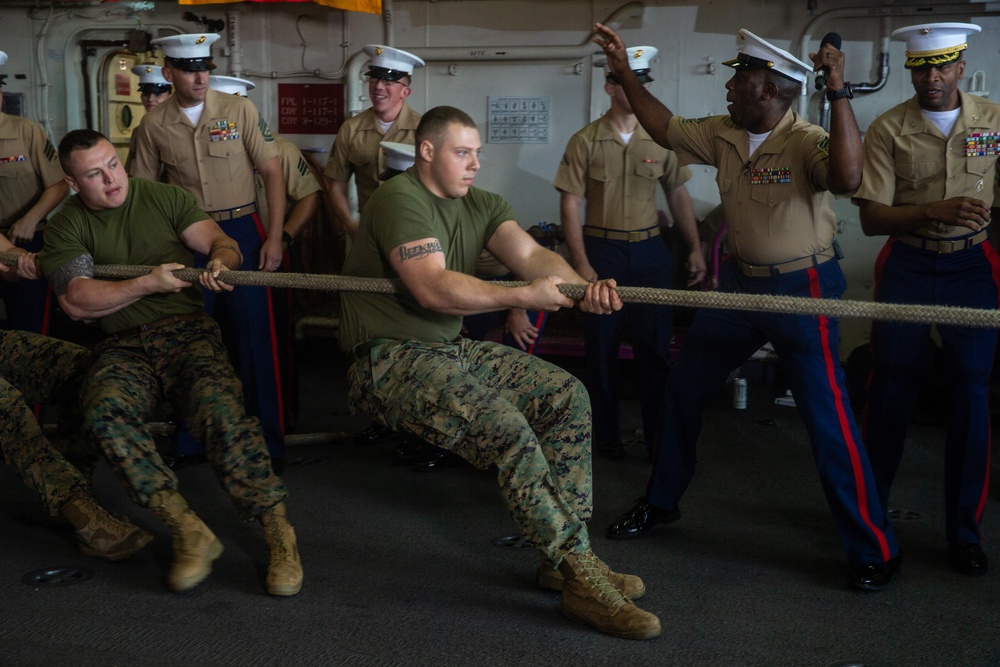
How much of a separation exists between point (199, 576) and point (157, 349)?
0.82 m

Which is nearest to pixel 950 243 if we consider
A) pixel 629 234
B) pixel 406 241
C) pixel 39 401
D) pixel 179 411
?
pixel 629 234

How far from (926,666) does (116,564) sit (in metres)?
2.48

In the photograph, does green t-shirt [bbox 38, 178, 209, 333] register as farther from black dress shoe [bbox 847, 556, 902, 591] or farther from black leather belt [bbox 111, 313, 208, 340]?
black dress shoe [bbox 847, 556, 902, 591]

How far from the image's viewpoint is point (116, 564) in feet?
10.4

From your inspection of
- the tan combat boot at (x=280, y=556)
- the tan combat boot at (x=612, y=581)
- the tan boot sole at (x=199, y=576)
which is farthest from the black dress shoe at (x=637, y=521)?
the tan boot sole at (x=199, y=576)

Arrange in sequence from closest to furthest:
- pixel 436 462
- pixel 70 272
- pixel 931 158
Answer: pixel 931 158
pixel 70 272
pixel 436 462

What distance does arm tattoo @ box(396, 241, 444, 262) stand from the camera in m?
2.88

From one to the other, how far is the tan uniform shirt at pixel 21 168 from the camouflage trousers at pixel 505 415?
2.39m

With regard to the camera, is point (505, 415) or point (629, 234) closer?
point (505, 415)

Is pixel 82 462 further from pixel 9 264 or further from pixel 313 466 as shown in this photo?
pixel 313 466

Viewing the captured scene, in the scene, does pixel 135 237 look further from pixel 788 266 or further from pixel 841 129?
pixel 841 129

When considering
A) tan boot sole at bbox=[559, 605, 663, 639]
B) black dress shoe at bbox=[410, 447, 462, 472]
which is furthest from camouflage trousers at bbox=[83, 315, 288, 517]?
black dress shoe at bbox=[410, 447, 462, 472]

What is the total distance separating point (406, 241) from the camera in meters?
2.90

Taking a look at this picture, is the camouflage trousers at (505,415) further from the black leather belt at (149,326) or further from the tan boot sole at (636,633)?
the black leather belt at (149,326)
